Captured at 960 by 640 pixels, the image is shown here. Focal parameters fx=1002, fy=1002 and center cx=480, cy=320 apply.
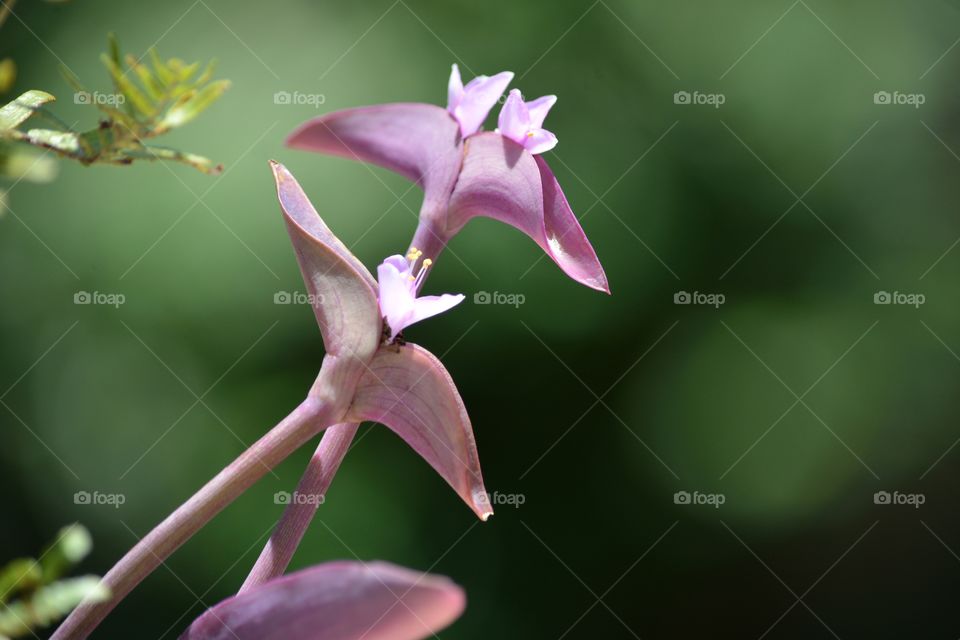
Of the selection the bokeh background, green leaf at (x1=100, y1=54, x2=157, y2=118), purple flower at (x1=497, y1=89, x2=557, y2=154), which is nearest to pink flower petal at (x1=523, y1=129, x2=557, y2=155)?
purple flower at (x1=497, y1=89, x2=557, y2=154)

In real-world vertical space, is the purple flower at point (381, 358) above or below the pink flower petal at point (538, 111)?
below

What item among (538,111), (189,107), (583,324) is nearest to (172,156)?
(189,107)

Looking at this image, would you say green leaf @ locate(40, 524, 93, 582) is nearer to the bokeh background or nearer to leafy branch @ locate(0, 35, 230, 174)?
leafy branch @ locate(0, 35, 230, 174)

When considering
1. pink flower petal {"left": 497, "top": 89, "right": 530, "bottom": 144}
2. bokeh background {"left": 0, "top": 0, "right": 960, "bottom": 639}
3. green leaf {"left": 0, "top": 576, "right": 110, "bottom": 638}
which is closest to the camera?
green leaf {"left": 0, "top": 576, "right": 110, "bottom": 638}

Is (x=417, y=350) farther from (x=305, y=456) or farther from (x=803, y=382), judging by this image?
(x=803, y=382)

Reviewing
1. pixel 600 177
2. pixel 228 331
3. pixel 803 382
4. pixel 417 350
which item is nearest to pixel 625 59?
pixel 600 177

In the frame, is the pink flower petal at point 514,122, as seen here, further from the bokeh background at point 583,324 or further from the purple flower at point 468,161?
the bokeh background at point 583,324

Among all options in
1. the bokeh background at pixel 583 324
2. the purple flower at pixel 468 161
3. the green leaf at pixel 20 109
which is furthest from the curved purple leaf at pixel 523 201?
the bokeh background at pixel 583 324
